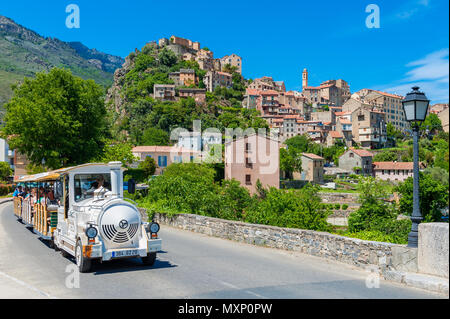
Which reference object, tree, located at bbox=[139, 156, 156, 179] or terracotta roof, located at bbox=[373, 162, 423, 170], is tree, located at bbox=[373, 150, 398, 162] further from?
tree, located at bbox=[139, 156, 156, 179]

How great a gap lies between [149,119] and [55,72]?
249 feet

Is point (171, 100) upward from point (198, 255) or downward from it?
upward

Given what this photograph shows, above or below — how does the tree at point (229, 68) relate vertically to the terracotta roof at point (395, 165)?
above

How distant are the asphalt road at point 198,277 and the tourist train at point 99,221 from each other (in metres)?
0.49

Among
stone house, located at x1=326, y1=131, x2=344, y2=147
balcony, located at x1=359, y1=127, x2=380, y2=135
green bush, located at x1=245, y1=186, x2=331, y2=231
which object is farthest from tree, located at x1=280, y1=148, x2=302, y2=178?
green bush, located at x1=245, y1=186, x2=331, y2=231

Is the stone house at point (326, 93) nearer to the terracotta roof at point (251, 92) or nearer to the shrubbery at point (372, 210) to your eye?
the terracotta roof at point (251, 92)

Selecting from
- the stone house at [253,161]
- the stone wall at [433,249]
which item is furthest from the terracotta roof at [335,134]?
the stone wall at [433,249]

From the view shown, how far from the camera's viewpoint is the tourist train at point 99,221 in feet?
30.0

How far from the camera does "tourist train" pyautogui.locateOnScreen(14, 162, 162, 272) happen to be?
Answer: 9.16 meters

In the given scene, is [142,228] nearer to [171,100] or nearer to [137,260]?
[137,260]

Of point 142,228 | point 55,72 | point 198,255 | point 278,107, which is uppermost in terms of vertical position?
point 278,107

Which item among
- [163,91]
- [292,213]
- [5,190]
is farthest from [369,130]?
[292,213]
